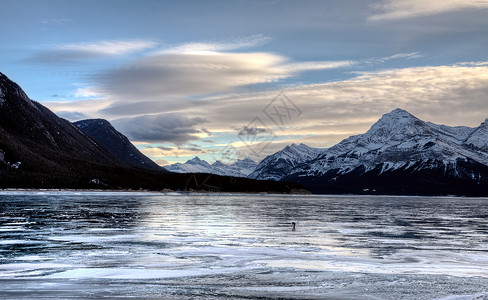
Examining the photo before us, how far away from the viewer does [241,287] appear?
18812 millimetres

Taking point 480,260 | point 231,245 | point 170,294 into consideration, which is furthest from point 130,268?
point 480,260

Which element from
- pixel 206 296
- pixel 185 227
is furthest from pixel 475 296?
pixel 185 227

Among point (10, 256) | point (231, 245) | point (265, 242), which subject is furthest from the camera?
point (265, 242)

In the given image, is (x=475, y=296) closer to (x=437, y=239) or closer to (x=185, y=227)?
(x=437, y=239)

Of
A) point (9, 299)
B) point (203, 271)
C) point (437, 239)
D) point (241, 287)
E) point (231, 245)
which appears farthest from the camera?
point (437, 239)

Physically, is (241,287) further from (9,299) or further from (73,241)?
(73,241)

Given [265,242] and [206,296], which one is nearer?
[206,296]

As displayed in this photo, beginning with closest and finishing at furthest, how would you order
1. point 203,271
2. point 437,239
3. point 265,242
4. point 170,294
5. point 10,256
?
point 170,294, point 203,271, point 10,256, point 265,242, point 437,239

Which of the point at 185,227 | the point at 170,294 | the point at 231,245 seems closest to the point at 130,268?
the point at 170,294

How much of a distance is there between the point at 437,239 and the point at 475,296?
20.9 meters

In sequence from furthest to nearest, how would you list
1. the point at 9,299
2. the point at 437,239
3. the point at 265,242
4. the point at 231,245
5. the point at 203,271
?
the point at 437,239
the point at 265,242
the point at 231,245
the point at 203,271
the point at 9,299

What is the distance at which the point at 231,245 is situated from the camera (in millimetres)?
31734

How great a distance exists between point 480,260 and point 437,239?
1126cm

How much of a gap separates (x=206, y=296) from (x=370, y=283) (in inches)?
283
